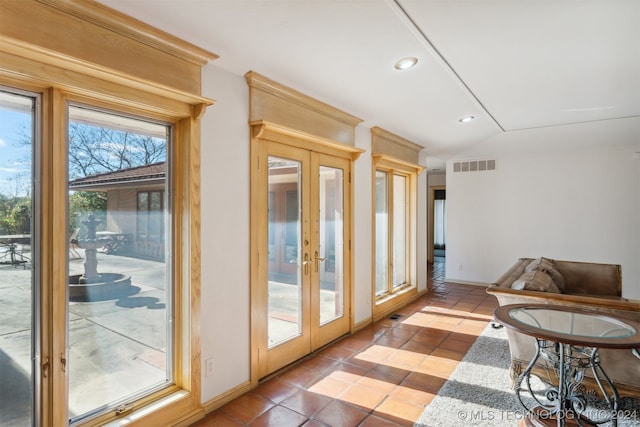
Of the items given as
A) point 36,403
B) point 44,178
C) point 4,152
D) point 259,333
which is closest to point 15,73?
point 4,152

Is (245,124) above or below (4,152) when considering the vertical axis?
above

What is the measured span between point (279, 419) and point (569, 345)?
5.99 feet

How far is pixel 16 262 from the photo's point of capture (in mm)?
1641

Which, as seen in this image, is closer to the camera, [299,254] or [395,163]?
[299,254]

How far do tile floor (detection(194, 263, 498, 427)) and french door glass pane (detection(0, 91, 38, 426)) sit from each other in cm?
101

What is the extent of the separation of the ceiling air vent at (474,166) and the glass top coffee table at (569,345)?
449 centimetres

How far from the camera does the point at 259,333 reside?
274cm

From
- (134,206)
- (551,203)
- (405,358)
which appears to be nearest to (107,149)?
(134,206)

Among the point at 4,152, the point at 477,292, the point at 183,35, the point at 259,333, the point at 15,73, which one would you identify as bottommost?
the point at 477,292

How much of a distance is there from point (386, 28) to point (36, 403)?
282cm

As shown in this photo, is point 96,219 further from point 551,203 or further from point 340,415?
point 551,203

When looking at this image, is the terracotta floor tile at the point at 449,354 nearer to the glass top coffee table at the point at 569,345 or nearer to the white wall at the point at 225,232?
the glass top coffee table at the point at 569,345

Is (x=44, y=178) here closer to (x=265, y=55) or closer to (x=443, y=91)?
(x=265, y=55)

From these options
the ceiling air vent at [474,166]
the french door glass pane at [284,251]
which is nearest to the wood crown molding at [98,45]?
the french door glass pane at [284,251]
